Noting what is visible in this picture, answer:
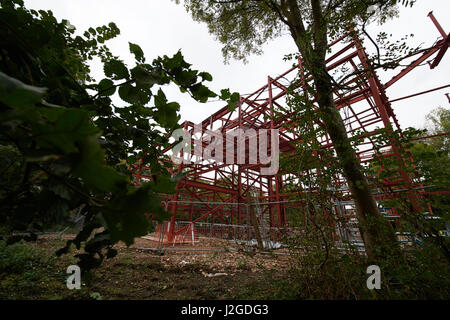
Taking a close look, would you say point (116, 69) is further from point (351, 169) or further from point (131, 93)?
point (351, 169)

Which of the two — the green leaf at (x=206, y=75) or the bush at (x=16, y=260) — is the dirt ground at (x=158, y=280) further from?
the green leaf at (x=206, y=75)

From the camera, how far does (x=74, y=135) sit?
11.5 inches

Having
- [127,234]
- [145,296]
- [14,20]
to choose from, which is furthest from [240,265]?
[14,20]

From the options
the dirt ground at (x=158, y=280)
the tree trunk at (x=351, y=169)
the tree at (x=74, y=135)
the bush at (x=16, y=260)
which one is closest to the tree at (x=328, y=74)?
the tree trunk at (x=351, y=169)

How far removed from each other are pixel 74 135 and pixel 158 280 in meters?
3.76

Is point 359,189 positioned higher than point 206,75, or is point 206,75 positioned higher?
point 206,75

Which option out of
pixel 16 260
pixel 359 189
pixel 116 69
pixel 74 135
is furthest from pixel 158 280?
pixel 74 135

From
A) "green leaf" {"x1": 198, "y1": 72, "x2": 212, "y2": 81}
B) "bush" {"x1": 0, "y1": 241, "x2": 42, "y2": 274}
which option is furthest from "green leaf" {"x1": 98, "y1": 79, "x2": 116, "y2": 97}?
"bush" {"x1": 0, "y1": 241, "x2": 42, "y2": 274}

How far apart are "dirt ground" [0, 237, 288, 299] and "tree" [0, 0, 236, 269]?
2.06m

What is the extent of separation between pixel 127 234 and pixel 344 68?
3.19 metres
